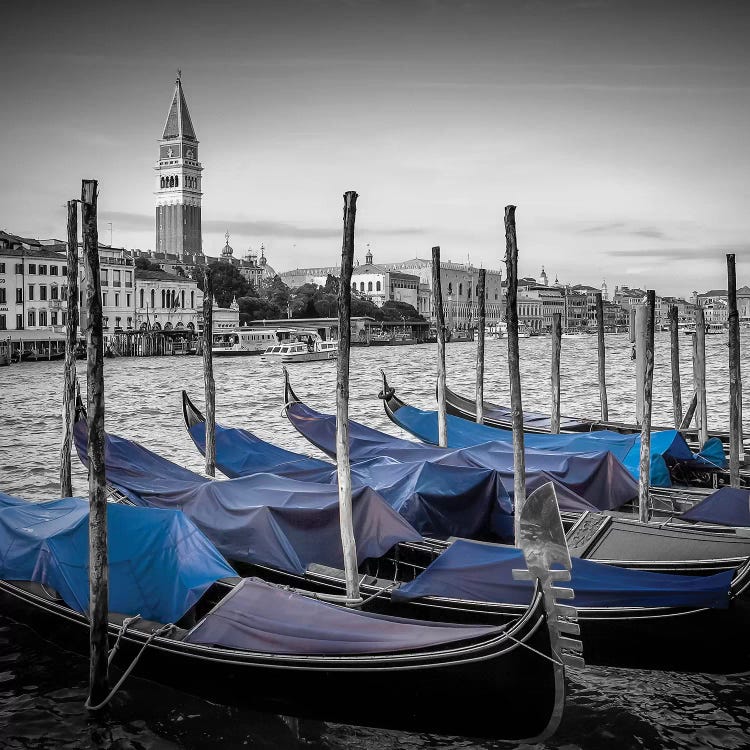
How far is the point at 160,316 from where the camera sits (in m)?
60.7

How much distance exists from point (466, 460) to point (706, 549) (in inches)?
113

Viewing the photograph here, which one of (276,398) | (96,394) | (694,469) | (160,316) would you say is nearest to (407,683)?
(96,394)

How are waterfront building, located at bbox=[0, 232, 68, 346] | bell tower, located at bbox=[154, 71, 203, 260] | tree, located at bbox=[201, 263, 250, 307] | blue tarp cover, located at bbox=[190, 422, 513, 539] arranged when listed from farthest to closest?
bell tower, located at bbox=[154, 71, 203, 260] → tree, located at bbox=[201, 263, 250, 307] → waterfront building, located at bbox=[0, 232, 68, 346] → blue tarp cover, located at bbox=[190, 422, 513, 539]

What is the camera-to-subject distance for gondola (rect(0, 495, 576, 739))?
4.39 meters

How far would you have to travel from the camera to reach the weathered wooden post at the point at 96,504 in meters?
5.06

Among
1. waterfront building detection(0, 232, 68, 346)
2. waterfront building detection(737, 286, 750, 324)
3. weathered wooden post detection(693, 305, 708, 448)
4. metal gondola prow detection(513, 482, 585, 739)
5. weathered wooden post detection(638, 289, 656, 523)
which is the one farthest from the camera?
waterfront building detection(737, 286, 750, 324)

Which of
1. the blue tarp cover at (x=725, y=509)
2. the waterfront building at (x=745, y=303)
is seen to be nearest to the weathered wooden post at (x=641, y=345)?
the blue tarp cover at (x=725, y=509)

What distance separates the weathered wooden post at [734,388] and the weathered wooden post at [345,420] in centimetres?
457

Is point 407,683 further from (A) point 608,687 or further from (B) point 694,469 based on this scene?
(B) point 694,469

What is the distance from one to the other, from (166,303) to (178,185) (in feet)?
119

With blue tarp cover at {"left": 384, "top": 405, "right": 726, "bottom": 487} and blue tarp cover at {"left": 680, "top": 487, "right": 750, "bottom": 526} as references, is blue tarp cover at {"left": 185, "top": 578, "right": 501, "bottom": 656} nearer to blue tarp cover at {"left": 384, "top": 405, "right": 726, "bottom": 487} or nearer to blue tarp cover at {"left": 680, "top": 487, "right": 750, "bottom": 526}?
blue tarp cover at {"left": 680, "top": 487, "right": 750, "bottom": 526}

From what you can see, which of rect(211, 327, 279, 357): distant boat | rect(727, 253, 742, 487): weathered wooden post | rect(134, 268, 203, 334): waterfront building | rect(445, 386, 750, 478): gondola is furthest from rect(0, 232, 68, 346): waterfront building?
rect(727, 253, 742, 487): weathered wooden post

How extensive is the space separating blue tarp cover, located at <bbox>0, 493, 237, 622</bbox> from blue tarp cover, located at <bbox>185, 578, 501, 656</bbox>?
0.42m

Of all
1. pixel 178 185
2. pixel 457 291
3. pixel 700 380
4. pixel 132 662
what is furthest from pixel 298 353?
pixel 457 291
